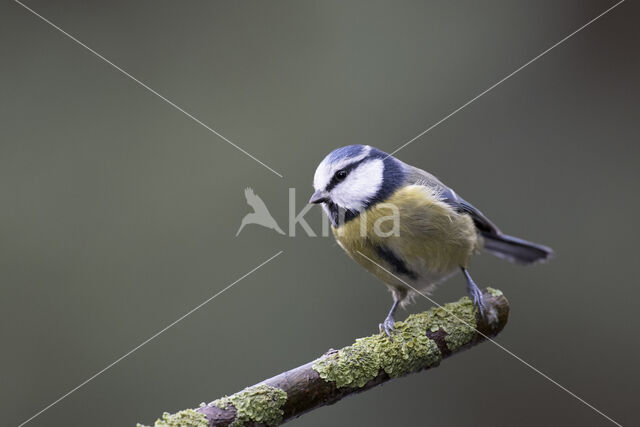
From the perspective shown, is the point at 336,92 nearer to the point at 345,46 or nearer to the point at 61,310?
the point at 345,46

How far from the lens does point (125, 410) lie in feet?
9.82

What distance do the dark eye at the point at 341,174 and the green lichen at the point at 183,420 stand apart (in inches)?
38.1

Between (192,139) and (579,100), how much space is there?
216 cm

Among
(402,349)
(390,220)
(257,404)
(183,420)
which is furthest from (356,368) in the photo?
(390,220)

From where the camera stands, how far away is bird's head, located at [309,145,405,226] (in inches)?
82.1

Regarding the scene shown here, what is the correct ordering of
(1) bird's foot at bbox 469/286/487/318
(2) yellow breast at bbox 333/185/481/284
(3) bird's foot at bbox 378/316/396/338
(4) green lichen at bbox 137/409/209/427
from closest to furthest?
(4) green lichen at bbox 137/409/209/427
(3) bird's foot at bbox 378/316/396/338
(1) bird's foot at bbox 469/286/487/318
(2) yellow breast at bbox 333/185/481/284

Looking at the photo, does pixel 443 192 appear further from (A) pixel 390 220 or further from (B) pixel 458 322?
(B) pixel 458 322

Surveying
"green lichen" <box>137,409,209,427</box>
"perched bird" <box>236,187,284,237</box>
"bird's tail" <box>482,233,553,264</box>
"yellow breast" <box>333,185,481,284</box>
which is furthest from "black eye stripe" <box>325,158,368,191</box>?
"perched bird" <box>236,187,284,237</box>

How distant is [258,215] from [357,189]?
4.21 feet

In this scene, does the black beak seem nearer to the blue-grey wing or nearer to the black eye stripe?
the black eye stripe

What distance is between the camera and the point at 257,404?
1.41 m

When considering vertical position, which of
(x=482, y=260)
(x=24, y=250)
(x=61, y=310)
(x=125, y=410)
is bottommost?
(x=125, y=410)

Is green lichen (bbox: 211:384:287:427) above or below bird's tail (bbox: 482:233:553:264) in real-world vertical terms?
above

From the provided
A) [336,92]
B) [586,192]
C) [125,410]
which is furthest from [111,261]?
[586,192]
